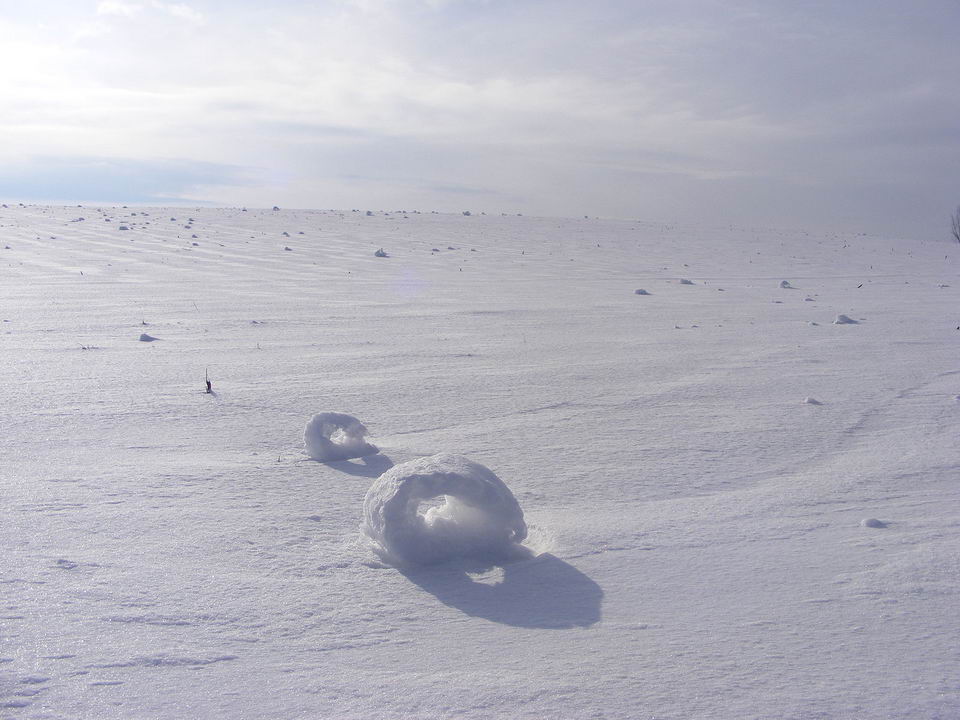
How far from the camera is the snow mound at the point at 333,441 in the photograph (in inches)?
131

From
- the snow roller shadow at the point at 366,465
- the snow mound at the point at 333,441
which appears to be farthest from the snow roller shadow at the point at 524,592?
the snow mound at the point at 333,441

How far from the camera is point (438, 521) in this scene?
2508 millimetres

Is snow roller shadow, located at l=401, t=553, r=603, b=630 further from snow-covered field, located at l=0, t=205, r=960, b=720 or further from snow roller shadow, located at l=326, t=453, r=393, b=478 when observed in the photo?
snow roller shadow, located at l=326, t=453, r=393, b=478

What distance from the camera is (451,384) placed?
15.2 feet

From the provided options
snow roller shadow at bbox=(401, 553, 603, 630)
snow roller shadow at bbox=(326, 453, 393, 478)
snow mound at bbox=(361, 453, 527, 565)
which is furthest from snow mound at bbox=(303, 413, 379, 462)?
snow roller shadow at bbox=(401, 553, 603, 630)

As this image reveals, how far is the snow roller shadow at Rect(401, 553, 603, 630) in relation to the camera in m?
2.09

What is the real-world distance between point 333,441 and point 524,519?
110cm

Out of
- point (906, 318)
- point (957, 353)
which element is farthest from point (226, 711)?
point (906, 318)

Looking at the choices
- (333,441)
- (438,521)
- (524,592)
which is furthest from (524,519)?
(333,441)

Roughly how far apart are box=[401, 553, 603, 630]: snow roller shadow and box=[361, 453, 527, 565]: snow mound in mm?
53

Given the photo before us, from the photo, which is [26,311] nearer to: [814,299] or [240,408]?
[240,408]

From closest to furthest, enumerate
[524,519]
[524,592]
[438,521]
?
[524,592]
[438,521]
[524,519]

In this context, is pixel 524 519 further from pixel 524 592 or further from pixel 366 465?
pixel 366 465

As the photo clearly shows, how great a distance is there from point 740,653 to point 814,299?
27.1 ft
